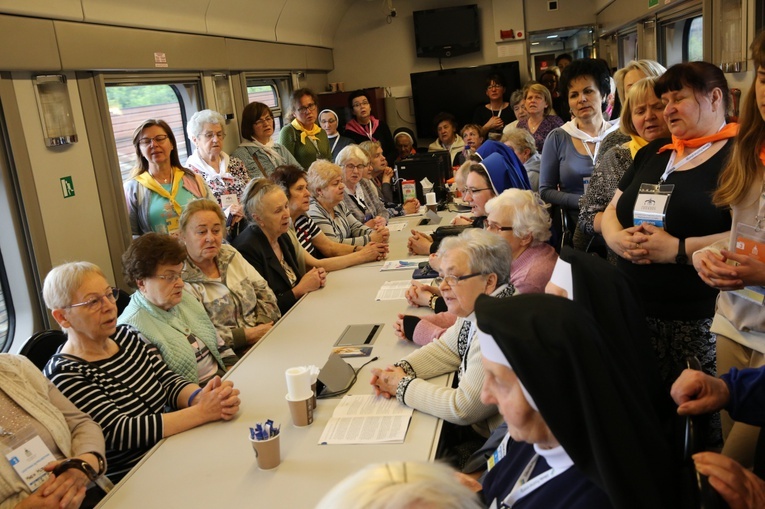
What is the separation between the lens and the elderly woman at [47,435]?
2.13 meters

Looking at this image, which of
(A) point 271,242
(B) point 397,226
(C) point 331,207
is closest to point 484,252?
(A) point 271,242

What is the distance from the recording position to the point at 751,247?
7.06 ft

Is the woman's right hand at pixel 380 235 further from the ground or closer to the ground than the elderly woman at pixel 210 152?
closer to the ground

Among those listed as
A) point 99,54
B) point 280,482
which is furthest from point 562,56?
point 280,482

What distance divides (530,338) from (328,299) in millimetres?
2817

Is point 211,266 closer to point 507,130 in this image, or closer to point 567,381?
point 567,381

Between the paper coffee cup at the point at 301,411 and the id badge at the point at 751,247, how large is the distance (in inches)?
59.1

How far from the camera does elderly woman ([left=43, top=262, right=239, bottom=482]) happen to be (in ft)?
8.26

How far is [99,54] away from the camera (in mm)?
4426

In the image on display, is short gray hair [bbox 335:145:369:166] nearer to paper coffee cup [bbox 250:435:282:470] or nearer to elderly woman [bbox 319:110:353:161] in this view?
elderly woman [bbox 319:110:353:161]

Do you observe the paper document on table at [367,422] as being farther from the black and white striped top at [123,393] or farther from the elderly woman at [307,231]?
the elderly woman at [307,231]

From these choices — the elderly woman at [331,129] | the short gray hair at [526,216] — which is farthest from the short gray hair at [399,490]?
the elderly woman at [331,129]

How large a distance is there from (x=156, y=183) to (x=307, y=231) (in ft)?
3.63

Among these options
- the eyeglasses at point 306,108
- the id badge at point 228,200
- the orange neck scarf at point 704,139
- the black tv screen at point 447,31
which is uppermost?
the black tv screen at point 447,31
